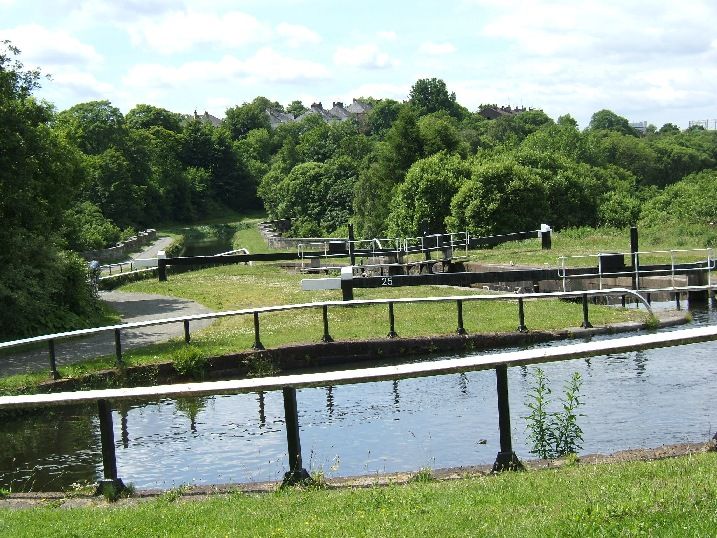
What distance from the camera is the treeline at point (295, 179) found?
75.6ft

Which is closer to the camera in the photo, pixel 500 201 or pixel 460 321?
pixel 460 321

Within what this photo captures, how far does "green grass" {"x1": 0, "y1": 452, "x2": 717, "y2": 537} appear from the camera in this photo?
204 inches

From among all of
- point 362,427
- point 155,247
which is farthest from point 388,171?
point 362,427

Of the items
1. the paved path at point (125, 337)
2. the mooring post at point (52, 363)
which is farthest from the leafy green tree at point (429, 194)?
the mooring post at point (52, 363)

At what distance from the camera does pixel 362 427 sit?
11.7 meters

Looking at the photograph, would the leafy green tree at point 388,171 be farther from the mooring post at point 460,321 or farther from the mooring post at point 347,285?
the mooring post at point 460,321

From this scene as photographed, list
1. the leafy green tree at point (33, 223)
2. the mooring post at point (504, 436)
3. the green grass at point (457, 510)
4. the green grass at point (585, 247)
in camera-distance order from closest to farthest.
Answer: the green grass at point (457, 510) < the mooring post at point (504, 436) < the leafy green tree at point (33, 223) < the green grass at point (585, 247)

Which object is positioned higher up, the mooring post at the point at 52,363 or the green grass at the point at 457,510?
the green grass at the point at 457,510

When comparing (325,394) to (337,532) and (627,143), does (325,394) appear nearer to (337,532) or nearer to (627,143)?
(337,532)

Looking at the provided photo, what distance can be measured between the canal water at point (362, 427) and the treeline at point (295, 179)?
342 inches

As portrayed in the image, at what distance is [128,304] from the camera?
28781mm

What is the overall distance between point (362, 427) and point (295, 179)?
76.8 m

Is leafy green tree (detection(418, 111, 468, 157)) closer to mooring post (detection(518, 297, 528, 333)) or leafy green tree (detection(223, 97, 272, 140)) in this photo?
mooring post (detection(518, 297, 528, 333))

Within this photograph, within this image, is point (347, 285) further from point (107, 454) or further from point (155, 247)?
point (155, 247)
